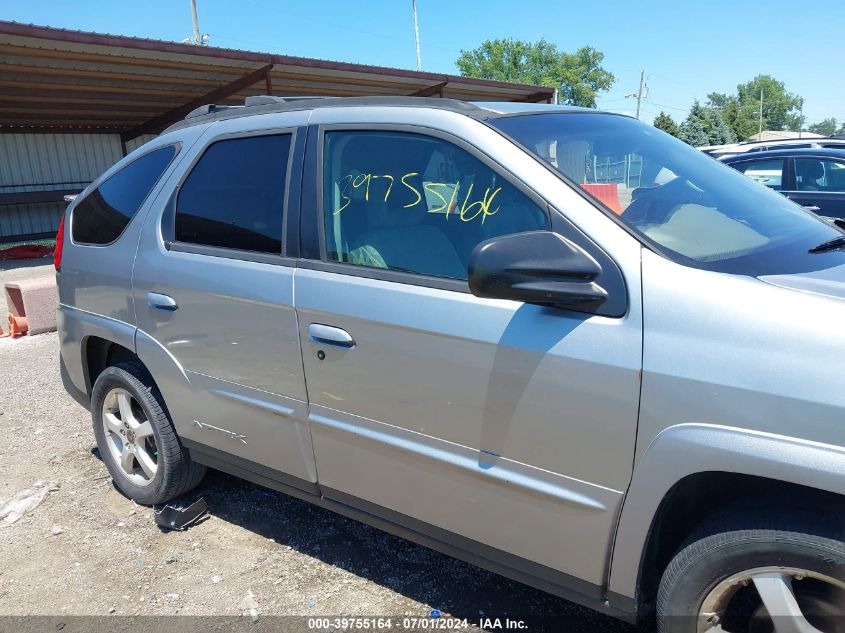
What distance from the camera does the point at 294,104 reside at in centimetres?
279

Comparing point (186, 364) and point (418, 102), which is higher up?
point (418, 102)

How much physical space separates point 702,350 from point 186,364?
220 centimetres

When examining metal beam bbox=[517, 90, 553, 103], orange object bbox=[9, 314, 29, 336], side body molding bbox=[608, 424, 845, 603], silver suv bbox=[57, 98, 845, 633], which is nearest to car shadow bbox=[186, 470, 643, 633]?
silver suv bbox=[57, 98, 845, 633]

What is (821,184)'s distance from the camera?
7.86 meters

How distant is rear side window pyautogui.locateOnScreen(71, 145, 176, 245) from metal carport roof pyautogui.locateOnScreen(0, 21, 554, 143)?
862 cm

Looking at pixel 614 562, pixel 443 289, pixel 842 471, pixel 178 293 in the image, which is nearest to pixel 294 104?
pixel 178 293

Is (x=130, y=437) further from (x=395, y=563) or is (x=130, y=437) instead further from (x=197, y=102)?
(x=197, y=102)

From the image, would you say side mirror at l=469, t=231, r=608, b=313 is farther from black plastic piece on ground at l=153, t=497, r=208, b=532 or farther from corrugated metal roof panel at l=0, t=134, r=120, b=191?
corrugated metal roof panel at l=0, t=134, r=120, b=191

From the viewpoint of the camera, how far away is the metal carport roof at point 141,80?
11383mm

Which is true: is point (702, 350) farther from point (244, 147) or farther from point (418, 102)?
point (244, 147)

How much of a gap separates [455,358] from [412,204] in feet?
2.09

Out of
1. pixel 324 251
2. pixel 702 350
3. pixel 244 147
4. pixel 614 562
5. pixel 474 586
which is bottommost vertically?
pixel 474 586

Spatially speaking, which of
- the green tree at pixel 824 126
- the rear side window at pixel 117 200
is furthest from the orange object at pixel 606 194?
the green tree at pixel 824 126

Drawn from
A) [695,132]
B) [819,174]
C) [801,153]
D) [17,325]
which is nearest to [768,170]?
[801,153]
